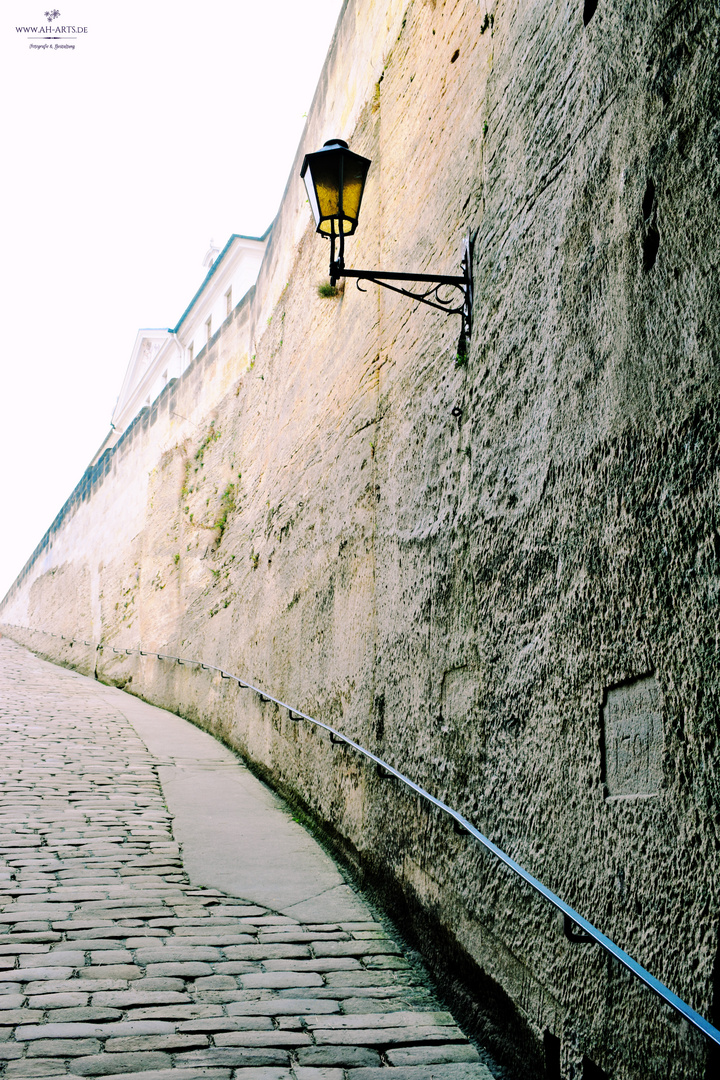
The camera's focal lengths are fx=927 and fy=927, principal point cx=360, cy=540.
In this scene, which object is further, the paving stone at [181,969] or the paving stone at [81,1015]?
the paving stone at [181,969]

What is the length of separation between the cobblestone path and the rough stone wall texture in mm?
338

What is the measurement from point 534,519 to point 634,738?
3.24ft

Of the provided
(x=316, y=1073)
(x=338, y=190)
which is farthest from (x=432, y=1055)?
(x=338, y=190)

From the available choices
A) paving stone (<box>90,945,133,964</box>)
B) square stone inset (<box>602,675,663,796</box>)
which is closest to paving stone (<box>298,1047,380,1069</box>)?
paving stone (<box>90,945,133,964</box>)

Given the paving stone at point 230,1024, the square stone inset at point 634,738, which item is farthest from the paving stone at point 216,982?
the square stone inset at point 634,738

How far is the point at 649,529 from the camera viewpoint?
94.2 inches

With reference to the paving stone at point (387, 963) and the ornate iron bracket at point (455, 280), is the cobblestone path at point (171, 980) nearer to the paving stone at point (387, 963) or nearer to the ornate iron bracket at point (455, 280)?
the paving stone at point (387, 963)

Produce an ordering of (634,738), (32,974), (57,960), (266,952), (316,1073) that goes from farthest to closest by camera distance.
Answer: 1. (266,952)
2. (57,960)
3. (32,974)
4. (316,1073)
5. (634,738)

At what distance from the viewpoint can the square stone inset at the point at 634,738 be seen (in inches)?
91.0

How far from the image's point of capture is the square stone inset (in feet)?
7.58

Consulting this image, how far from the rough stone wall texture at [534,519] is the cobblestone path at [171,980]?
34cm

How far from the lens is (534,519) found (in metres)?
3.21

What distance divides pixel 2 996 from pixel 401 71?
18.3 ft

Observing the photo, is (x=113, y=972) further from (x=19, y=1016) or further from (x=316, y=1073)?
(x=316, y=1073)
